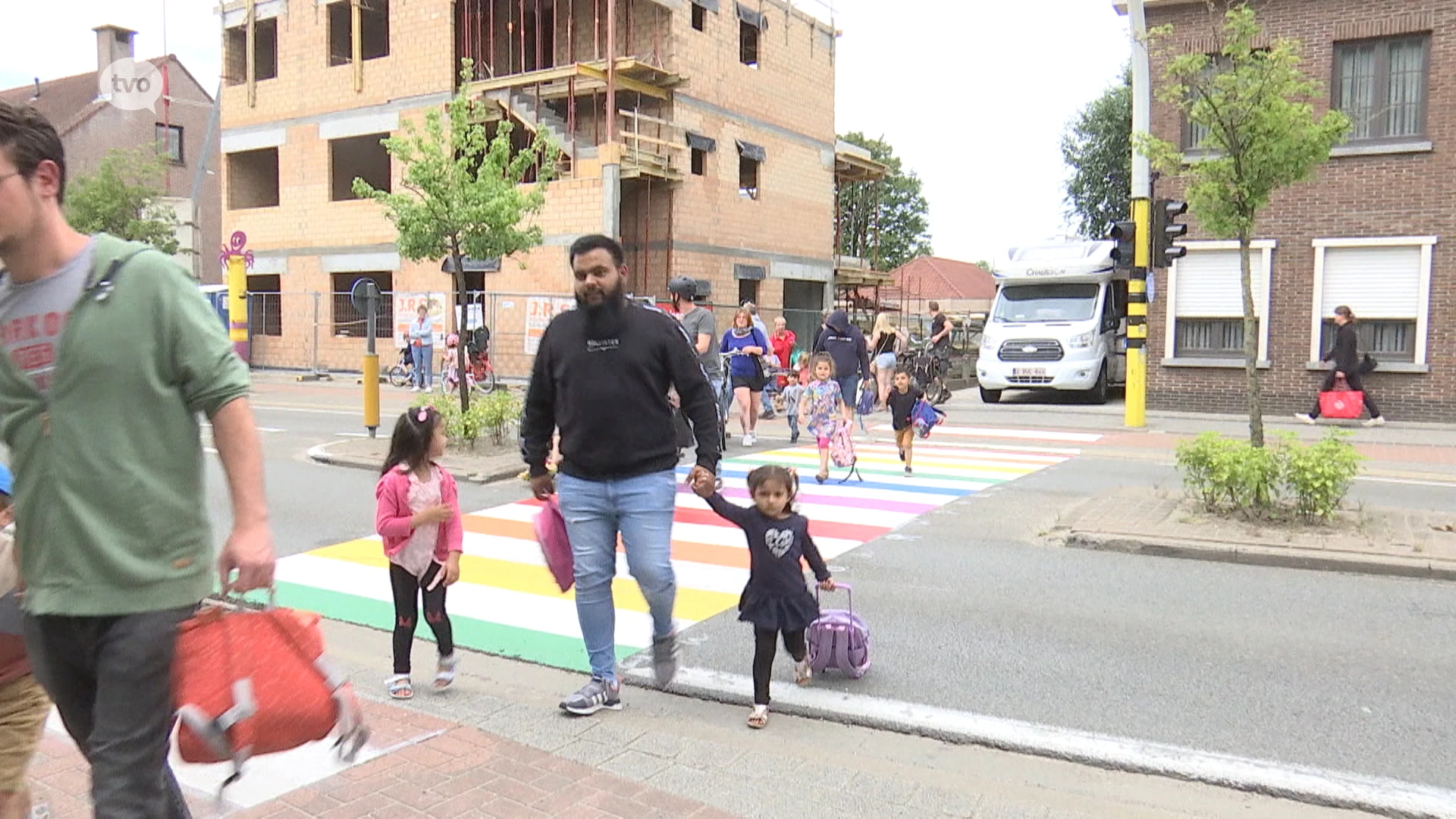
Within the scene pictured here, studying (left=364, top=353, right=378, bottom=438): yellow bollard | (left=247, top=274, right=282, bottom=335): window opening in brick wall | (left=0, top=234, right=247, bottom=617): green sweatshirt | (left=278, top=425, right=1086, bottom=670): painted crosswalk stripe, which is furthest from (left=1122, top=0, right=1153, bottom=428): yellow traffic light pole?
(left=247, top=274, right=282, bottom=335): window opening in brick wall

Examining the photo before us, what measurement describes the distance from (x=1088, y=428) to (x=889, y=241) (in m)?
54.4

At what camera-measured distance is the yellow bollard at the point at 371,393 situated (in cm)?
1378

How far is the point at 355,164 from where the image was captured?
104 feet

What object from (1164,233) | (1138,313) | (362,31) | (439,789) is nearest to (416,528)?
(439,789)

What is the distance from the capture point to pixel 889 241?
69.2 meters

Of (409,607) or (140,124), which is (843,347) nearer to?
(409,607)

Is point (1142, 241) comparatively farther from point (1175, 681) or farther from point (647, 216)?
point (647, 216)

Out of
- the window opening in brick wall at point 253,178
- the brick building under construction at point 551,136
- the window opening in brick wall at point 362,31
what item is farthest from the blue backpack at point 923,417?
the window opening in brick wall at point 253,178

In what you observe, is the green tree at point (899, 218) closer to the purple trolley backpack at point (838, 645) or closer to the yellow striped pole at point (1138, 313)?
the yellow striped pole at point (1138, 313)

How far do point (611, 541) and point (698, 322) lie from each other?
6944mm

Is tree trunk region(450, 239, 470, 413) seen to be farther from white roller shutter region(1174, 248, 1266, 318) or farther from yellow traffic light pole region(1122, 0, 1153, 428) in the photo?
white roller shutter region(1174, 248, 1266, 318)

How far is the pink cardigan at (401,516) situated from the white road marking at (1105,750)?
44.9 inches

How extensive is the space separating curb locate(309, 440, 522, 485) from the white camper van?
38.6 feet

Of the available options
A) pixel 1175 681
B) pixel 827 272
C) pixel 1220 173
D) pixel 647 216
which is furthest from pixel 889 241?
pixel 1175 681
